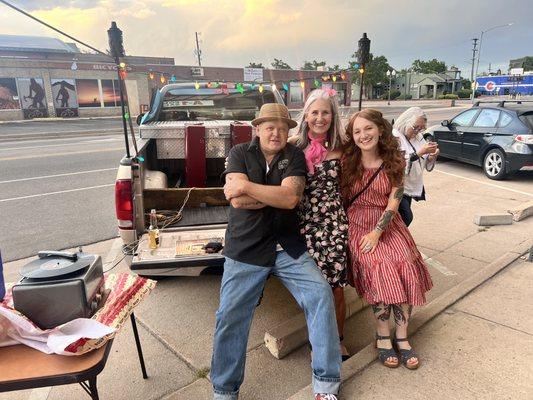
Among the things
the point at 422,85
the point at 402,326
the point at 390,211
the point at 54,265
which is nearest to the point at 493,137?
the point at 390,211

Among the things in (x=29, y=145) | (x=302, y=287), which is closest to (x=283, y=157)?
(x=302, y=287)

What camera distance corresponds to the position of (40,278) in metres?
1.95

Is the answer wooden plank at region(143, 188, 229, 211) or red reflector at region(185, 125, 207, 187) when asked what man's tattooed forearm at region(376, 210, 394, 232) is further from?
red reflector at region(185, 125, 207, 187)

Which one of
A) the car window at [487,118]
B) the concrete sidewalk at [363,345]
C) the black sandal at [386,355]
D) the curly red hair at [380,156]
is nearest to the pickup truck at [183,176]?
the concrete sidewalk at [363,345]

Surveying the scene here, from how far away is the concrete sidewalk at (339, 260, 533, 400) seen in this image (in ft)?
7.96

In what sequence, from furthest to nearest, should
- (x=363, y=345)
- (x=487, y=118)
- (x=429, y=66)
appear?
(x=429, y=66) < (x=487, y=118) < (x=363, y=345)

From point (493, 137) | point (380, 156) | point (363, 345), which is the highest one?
point (380, 156)

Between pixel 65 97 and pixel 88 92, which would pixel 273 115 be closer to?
pixel 65 97

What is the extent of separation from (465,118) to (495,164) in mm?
1658

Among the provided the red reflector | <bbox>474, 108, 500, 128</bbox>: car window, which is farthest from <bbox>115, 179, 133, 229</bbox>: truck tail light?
<bbox>474, 108, 500, 128</bbox>: car window

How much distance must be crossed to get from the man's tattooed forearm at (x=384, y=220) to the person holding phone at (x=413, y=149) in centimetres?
109

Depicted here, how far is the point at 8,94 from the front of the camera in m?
29.8

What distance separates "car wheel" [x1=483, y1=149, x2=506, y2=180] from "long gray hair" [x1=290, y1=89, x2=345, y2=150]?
734 cm

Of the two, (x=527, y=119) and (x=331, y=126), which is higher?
(x=331, y=126)
